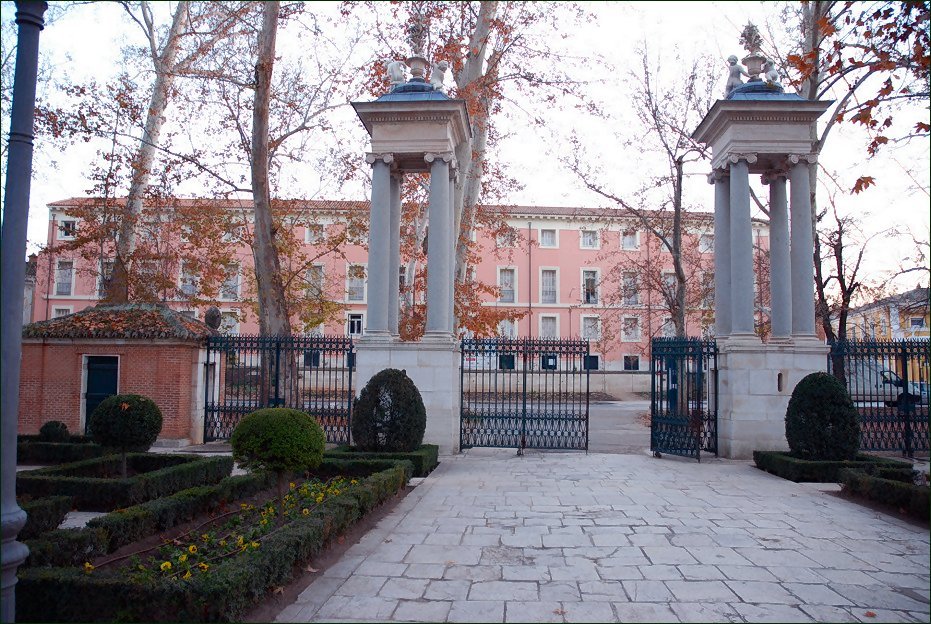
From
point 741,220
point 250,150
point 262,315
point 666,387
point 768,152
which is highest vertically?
point 250,150

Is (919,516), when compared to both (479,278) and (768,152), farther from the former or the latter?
(479,278)

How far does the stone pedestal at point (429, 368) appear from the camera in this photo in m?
13.9

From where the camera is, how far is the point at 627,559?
6.38m

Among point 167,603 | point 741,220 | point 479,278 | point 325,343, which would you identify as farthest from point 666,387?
point 479,278

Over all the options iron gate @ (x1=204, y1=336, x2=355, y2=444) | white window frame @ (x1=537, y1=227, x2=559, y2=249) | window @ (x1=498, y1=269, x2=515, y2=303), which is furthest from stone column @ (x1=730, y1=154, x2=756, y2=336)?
window @ (x1=498, y1=269, x2=515, y2=303)

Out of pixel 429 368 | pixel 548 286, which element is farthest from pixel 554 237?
pixel 429 368

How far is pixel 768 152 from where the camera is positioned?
1433 centimetres

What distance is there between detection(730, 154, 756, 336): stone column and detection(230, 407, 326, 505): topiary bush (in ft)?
32.7

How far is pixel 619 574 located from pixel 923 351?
12.8 metres

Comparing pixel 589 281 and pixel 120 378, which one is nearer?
pixel 120 378

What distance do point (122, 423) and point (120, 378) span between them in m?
6.92

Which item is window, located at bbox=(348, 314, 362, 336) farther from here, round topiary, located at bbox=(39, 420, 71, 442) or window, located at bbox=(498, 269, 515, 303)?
round topiary, located at bbox=(39, 420, 71, 442)

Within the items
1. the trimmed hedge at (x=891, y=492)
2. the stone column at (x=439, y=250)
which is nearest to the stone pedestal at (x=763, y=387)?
the trimmed hedge at (x=891, y=492)

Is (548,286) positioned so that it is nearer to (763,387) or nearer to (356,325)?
(356,325)
